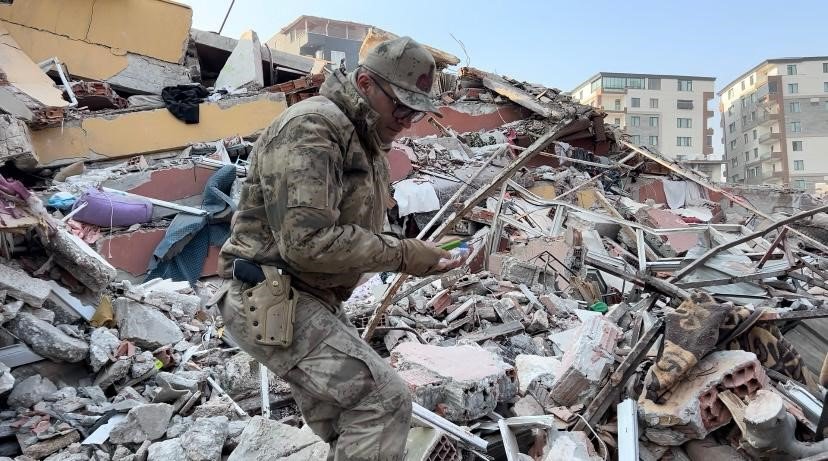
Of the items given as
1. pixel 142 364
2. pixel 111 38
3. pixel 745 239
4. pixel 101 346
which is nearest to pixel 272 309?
pixel 142 364

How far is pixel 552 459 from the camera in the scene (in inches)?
109

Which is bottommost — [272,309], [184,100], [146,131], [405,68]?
[272,309]

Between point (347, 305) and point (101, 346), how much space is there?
236 cm

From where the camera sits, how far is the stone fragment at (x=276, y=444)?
9.09ft

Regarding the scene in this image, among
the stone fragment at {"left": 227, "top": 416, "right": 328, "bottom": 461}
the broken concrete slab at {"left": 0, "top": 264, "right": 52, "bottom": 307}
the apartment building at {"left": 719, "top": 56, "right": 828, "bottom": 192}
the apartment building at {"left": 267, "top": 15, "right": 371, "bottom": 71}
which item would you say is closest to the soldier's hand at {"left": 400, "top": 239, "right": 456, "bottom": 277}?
the stone fragment at {"left": 227, "top": 416, "right": 328, "bottom": 461}

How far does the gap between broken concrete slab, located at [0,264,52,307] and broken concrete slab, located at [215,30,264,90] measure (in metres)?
Result: 7.58

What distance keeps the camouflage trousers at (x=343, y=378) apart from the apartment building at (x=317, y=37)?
26965 mm

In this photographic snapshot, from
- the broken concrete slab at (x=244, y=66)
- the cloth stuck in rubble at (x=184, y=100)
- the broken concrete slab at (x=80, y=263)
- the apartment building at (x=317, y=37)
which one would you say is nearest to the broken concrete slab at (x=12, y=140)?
the cloth stuck in rubble at (x=184, y=100)

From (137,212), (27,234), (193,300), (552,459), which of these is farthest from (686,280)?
(137,212)

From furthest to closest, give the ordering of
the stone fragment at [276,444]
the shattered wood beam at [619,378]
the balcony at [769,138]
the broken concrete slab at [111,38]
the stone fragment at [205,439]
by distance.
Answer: the balcony at [769,138] < the broken concrete slab at [111,38] < the shattered wood beam at [619,378] < the stone fragment at [205,439] < the stone fragment at [276,444]

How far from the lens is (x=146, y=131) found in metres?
8.98

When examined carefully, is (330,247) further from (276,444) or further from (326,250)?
(276,444)

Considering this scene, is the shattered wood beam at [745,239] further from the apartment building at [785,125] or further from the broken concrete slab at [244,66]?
the apartment building at [785,125]

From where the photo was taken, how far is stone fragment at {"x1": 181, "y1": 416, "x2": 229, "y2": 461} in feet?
9.59
